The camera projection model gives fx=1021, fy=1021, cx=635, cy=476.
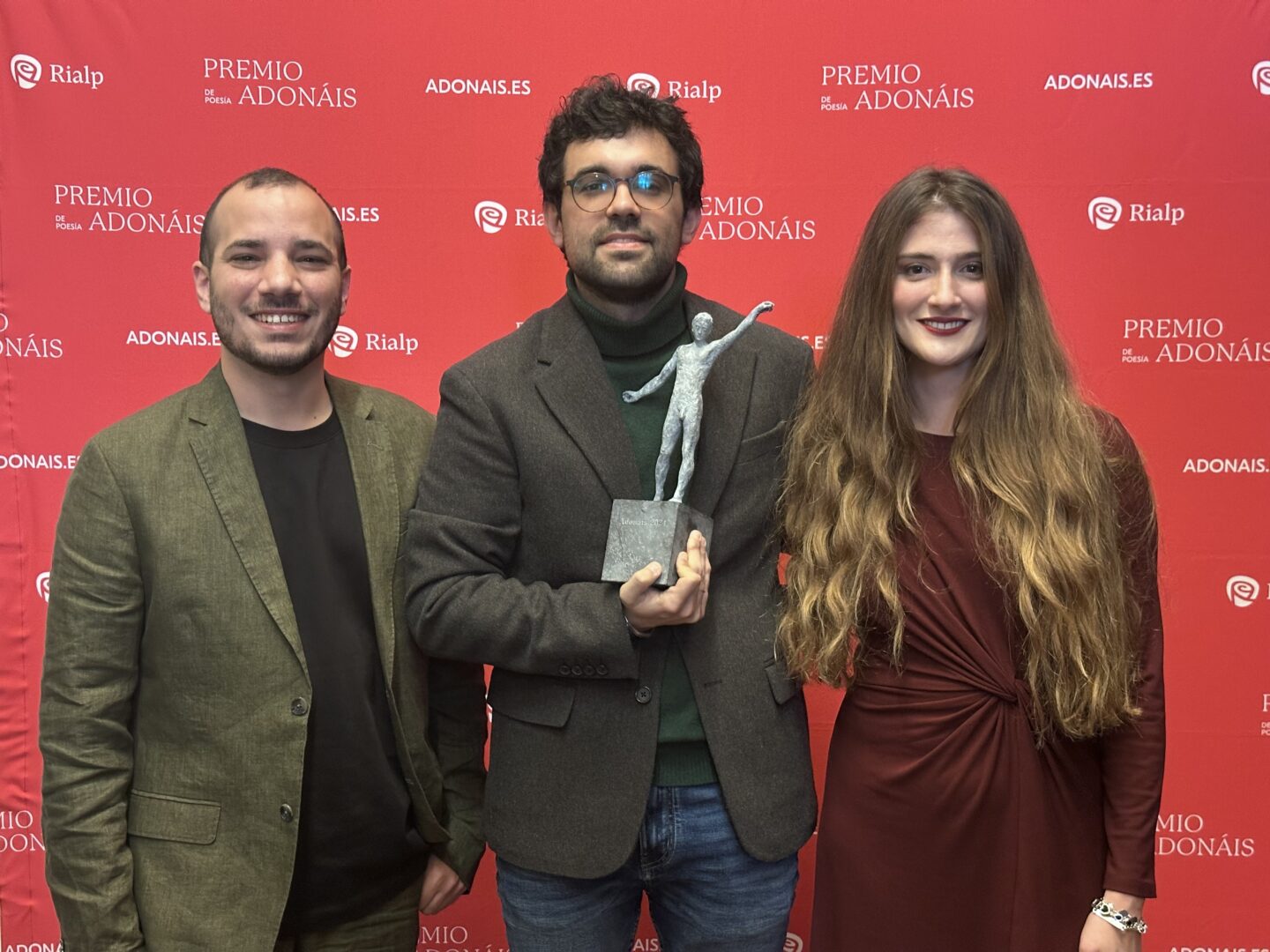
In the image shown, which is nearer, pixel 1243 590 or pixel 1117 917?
pixel 1117 917

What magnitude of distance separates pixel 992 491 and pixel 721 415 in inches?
18.2

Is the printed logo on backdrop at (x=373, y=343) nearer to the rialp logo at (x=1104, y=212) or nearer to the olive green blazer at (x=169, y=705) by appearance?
the olive green blazer at (x=169, y=705)

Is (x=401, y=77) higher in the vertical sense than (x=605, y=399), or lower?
higher

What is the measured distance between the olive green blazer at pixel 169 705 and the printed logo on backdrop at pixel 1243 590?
2434 mm

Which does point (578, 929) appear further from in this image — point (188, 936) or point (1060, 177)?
point (1060, 177)

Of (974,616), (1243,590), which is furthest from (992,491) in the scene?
(1243,590)

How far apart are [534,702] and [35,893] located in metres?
2.05

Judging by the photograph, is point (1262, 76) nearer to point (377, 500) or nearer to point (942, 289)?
point (942, 289)

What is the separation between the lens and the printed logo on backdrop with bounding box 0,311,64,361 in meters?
2.71

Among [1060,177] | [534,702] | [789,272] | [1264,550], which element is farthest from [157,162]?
[1264,550]

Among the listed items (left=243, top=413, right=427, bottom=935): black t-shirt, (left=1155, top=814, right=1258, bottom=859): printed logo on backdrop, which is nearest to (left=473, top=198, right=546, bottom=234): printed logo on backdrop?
(left=243, top=413, right=427, bottom=935): black t-shirt

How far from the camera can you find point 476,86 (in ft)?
A: 8.85

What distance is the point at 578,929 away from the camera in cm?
172

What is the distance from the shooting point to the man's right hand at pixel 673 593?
5.01 ft
